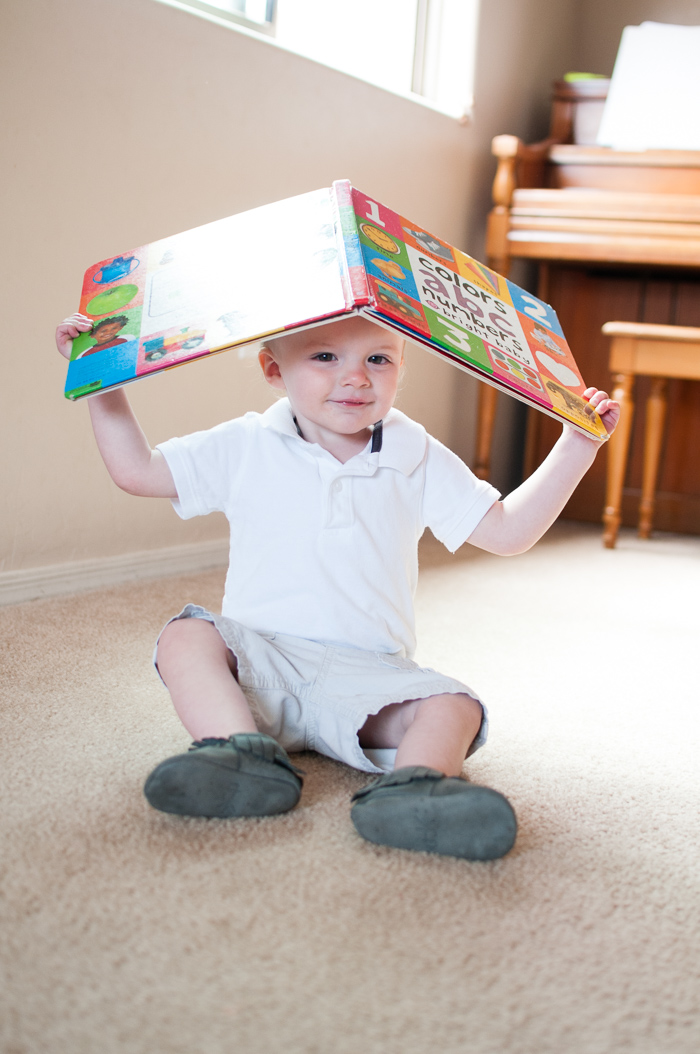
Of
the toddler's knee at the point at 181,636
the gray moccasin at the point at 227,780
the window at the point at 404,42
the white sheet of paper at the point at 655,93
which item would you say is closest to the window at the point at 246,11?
the window at the point at 404,42

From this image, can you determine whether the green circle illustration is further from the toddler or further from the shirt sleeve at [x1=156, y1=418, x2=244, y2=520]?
the shirt sleeve at [x1=156, y1=418, x2=244, y2=520]

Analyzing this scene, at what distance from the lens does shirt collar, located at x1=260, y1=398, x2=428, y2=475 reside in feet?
2.85

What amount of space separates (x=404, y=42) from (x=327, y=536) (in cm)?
161

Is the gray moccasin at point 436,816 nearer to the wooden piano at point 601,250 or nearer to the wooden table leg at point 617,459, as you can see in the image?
the wooden table leg at point 617,459

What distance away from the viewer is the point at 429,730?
75 cm

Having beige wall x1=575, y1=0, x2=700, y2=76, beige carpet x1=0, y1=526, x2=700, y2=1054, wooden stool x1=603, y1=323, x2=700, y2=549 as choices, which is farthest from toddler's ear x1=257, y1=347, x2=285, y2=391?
beige wall x1=575, y1=0, x2=700, y2=76

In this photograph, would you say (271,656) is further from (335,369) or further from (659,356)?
(659,356)

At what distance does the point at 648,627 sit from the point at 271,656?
0.77 meters

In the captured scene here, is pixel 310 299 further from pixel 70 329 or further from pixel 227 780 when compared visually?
pixel 227 780

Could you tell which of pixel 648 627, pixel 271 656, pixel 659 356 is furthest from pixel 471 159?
pixel 271 656

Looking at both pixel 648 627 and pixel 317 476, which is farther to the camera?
pixel 648 627

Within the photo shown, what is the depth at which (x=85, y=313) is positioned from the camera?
817 mm

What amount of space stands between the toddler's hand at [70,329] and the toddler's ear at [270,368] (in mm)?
165

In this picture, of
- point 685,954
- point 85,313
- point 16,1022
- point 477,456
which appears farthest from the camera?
point 477,456
